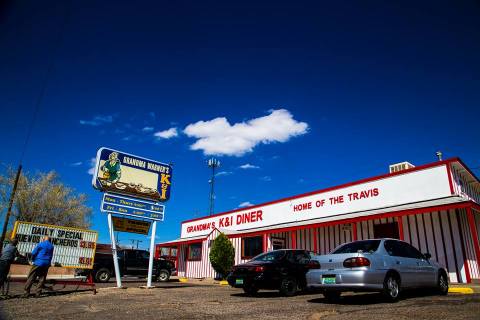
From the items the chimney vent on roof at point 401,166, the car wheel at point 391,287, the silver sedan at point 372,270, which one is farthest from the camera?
the chimney vent on roof at point 401,166

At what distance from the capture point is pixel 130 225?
44.1 feet

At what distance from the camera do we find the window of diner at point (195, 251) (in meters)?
24.6

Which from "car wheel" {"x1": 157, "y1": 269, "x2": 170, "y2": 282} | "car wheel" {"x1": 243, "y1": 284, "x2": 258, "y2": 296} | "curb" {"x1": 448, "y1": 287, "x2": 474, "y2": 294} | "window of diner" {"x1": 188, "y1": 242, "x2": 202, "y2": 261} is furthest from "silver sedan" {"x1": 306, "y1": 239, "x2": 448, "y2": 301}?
"window of diner" {"x1": 188, "y1": 242, "x2": 202, "y2": 261}

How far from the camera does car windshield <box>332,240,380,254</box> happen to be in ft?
23.7

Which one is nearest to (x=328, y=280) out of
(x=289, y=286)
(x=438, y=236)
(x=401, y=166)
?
(x=289, y=286)

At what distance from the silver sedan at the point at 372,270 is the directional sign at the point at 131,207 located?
8.26 metres

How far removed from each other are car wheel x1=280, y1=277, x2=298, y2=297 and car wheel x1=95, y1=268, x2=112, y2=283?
11.8m

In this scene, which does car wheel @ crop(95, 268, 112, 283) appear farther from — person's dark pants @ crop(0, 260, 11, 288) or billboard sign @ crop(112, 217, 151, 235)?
person's dark pants @ crop(0, 260, 11, 288)

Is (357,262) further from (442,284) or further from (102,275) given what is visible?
(102,275)

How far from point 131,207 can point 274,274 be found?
682 cm

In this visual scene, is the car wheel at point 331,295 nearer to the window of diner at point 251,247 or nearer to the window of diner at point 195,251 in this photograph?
the window of diner at point 251,247

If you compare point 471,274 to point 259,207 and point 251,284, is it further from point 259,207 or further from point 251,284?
point 259,207

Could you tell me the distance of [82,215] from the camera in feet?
122

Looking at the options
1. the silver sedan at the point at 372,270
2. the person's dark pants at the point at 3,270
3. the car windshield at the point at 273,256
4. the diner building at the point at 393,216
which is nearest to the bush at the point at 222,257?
the diner building at the point at 393,216
